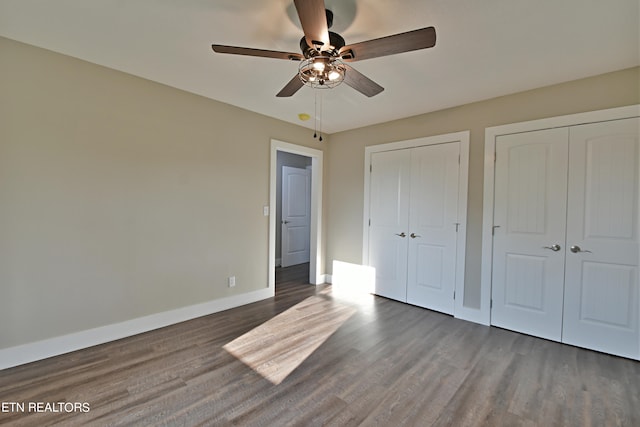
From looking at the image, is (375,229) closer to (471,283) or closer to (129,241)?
(471,283)

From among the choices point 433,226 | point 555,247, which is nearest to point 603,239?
point 555,247

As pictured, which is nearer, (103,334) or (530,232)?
(103,334)

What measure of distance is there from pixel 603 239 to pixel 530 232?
0.53 metres

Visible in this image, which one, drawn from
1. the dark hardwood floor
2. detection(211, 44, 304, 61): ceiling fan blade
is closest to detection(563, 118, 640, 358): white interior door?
the dark hardwood floor

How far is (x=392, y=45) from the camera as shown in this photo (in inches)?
65.2

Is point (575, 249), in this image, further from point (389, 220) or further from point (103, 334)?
point (103, 334)

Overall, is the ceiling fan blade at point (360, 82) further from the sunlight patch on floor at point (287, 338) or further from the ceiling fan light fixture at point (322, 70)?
the sunlight patch on floor at point (287, 338)

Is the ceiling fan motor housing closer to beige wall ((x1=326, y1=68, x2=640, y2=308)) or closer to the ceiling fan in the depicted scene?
the ceiling fan

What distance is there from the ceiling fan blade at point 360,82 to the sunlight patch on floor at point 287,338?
2239 mm

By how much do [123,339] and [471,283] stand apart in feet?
11.9

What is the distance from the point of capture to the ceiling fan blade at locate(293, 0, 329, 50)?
1.38 m

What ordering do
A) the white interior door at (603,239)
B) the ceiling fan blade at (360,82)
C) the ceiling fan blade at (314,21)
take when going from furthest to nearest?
the white interior door at (603,239) < the ceiling fan blade at (360,82) < the ceiling fan blade at (314,21)

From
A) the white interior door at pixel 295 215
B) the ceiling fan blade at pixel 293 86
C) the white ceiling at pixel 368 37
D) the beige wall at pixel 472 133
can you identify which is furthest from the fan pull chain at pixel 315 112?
the white interior door at pixel 295 215

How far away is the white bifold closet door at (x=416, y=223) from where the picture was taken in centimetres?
348
